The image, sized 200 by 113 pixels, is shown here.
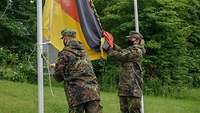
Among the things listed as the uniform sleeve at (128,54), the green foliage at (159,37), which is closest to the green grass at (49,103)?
the green foliage at (159,37)

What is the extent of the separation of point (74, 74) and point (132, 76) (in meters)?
2.20

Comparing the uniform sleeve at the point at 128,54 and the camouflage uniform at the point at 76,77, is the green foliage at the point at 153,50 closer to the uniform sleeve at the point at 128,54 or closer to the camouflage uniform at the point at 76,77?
the uniform sleeve at the point at 128,54

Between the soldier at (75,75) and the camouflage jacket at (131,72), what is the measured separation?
1.81 m

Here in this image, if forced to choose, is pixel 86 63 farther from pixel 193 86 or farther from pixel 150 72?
pixel 193 86

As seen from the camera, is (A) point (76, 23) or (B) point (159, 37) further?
(B) point (159, 37)

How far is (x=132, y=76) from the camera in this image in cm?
1066

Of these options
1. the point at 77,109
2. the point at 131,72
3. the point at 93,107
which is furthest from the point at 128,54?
the point at 77,109

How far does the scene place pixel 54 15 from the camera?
9453 mm

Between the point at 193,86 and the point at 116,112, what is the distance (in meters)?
11.2

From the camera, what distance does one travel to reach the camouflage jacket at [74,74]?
8688 millimetres

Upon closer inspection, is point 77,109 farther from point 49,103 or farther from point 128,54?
point 49,103

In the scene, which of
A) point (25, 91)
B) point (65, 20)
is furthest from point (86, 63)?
point (25, 91)

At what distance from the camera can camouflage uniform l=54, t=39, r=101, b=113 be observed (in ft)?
28.5

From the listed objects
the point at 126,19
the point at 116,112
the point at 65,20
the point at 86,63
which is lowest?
the point at 116,112
